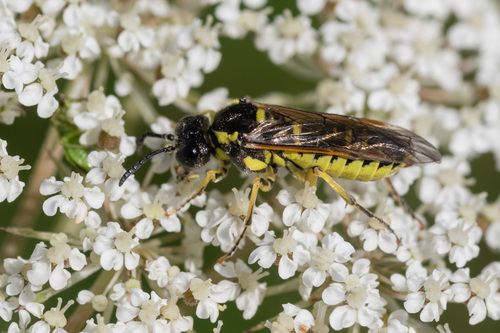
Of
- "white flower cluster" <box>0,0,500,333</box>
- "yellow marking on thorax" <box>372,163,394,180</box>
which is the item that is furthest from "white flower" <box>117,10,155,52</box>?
"yellow marking on thorax" <box>372,163,394,180</box>

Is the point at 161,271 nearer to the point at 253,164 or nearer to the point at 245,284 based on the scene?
the point at 245,284

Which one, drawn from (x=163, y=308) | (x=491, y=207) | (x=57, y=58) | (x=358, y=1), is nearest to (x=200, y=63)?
(x=57, y=58)

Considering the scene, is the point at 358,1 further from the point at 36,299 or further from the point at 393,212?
the point at 36,299

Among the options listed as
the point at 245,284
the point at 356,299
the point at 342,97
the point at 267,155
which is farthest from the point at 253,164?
the point at 342,97

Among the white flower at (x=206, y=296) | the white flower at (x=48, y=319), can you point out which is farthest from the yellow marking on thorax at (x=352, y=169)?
the white flower at (x=48, y=319)

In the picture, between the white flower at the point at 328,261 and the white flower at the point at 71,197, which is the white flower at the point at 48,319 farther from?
the white flower at the point at 328,261
